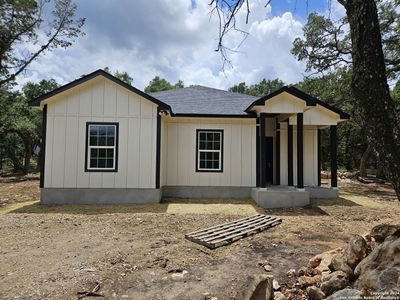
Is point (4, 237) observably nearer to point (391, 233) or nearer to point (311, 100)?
point (391, 233)

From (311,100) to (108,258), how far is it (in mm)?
8074

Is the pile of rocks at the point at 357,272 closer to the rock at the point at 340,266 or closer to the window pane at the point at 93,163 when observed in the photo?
the rock at the point at 340,266

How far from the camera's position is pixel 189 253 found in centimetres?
514

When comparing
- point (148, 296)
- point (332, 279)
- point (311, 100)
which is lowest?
point (148, 296)

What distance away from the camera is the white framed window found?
11.2 m

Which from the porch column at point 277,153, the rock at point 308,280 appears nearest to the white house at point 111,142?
the porch column at point 277,153

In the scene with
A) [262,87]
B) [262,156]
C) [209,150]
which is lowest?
[262,156]

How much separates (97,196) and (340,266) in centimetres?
798

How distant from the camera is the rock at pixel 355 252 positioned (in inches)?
144

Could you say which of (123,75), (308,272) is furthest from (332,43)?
(123,75)

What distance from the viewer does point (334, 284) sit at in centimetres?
331

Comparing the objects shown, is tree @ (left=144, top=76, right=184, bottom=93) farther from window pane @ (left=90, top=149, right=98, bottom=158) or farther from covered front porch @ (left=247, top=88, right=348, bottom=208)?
window pane @ (left=90, top=149, right=98, bottom=158)

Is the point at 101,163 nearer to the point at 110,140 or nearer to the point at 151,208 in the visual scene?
the point at 110,140

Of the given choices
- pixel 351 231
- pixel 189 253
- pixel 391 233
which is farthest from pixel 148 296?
pixel 351 231
